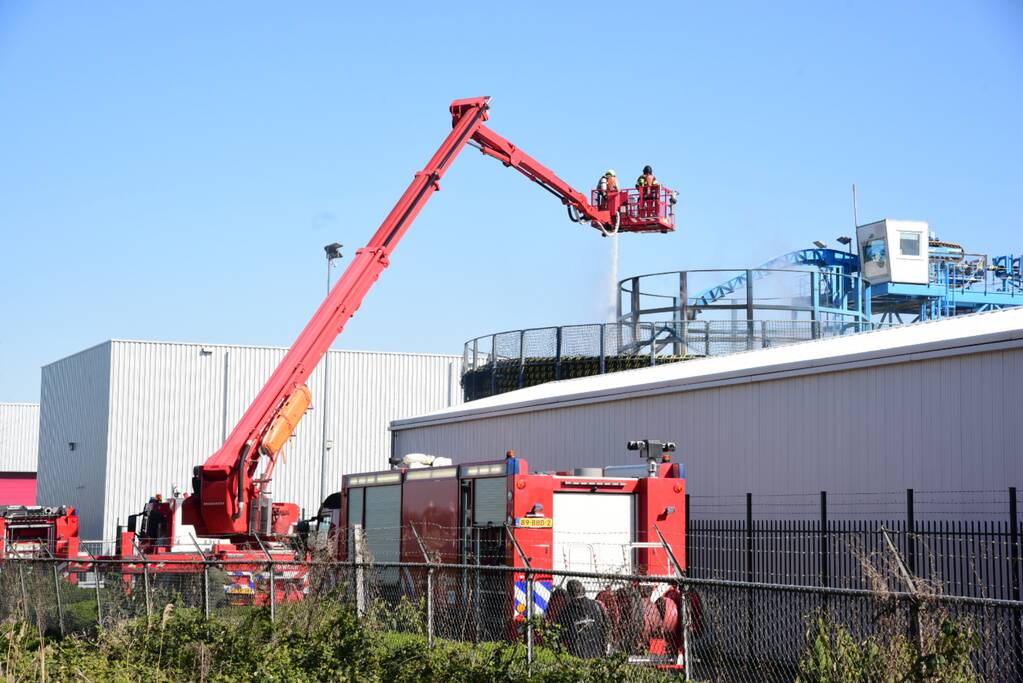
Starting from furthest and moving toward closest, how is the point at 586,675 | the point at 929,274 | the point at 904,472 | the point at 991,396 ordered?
the point at 929,274 < the point at 904,472 < the point at 991,396 < the point at 586,675

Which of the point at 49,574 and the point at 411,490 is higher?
the point at 411,490

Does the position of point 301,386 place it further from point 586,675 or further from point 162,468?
point 162,468

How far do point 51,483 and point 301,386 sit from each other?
34.3 m

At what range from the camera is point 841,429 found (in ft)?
65.8

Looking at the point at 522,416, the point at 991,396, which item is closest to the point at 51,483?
the point at 522,416

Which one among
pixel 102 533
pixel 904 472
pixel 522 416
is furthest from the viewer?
pixel 102 533

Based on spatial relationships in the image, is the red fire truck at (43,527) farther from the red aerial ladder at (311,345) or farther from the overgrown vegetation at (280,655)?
the overgrown vegetation at (280,655)

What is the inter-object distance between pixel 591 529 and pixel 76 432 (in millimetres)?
38784

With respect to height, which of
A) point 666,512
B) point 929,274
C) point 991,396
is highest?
point 929,274

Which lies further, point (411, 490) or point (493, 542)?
point (411, 490)

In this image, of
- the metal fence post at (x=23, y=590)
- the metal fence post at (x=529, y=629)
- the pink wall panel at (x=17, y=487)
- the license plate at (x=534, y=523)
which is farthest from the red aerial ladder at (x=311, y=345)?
the pink wall panel at (x=17, y=487)

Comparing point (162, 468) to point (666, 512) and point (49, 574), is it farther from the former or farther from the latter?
point (666, 512)

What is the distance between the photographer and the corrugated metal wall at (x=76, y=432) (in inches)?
1937

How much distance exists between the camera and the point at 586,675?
10688 mm
